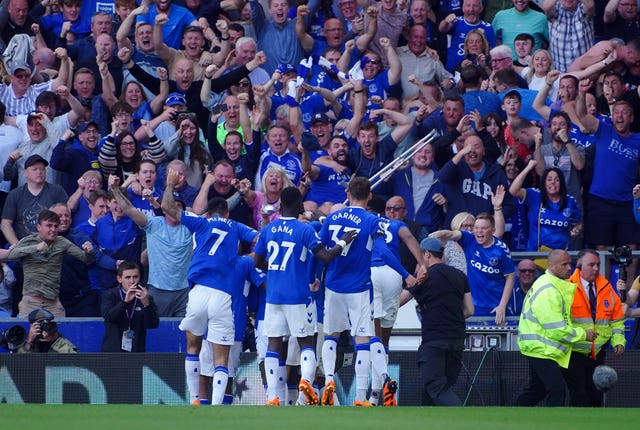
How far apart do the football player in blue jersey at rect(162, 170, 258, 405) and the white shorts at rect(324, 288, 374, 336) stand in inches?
42.3

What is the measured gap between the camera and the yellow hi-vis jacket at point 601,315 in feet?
49.3

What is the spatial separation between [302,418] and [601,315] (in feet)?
15.6

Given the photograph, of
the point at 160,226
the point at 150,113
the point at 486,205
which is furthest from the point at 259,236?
the point at 150,113

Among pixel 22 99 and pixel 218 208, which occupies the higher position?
pixel 22 99

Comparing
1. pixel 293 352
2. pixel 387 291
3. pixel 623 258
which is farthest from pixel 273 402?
pixel 623 258

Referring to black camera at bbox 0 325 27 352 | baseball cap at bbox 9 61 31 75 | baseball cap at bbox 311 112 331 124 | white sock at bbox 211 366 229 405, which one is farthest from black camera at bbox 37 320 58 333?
baseball cap at bbox 311 112 331 124

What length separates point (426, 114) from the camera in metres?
19.4

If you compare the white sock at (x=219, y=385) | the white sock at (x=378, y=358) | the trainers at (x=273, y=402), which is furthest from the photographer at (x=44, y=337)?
the white sock at (x=378, y=358)

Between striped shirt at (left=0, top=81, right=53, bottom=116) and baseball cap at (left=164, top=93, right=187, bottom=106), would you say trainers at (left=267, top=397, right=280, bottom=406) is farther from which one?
striped shirt at (left=0, top=81, right=53, bottom=116)

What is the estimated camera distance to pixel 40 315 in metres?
16.5

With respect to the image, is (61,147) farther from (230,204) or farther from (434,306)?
(434,306)

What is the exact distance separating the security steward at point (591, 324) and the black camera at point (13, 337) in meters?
6.57

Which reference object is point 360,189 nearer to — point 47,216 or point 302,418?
point 302,418

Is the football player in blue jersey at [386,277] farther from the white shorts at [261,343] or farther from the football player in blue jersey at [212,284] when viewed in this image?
the football player in blue jersey at [212,284]
